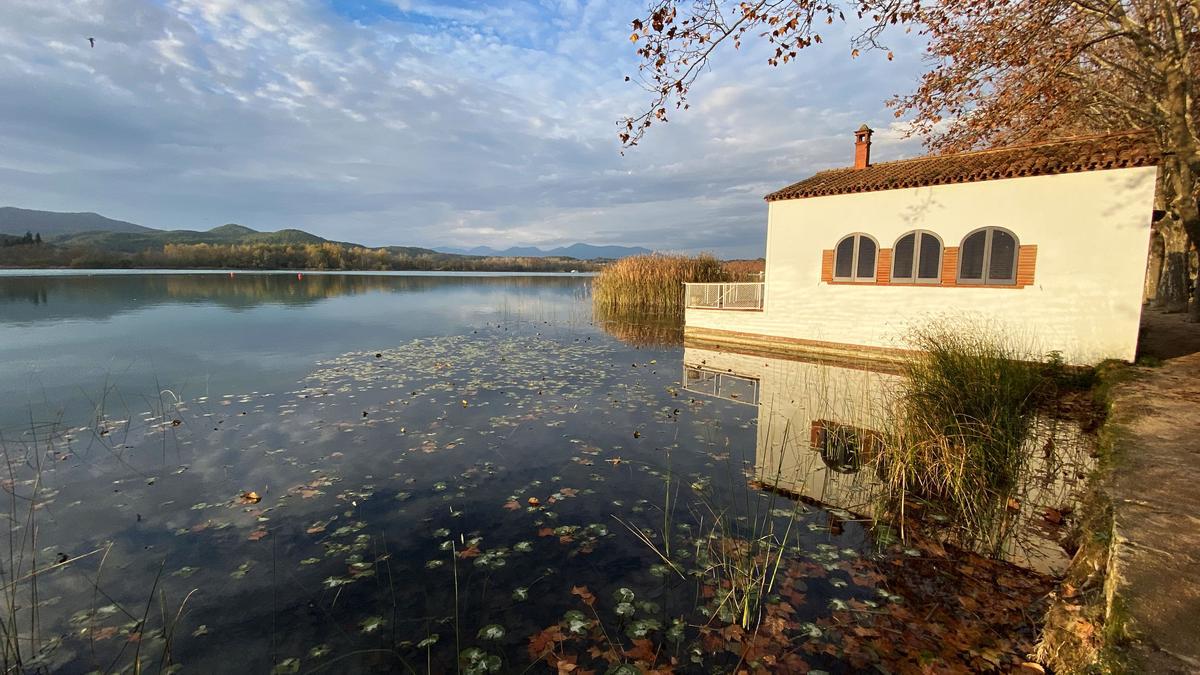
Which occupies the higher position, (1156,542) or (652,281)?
(652,281)

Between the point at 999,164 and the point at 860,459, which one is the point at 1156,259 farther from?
the point at 860,459

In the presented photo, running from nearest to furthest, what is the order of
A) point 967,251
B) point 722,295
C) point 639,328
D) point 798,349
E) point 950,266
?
point 967,251 → point 950,266 → point 798,349 → point 722,295 → point 639,328

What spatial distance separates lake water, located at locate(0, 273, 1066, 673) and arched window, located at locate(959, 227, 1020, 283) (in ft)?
16.0

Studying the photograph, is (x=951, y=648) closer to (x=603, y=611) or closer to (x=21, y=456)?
(x=603, y=611)

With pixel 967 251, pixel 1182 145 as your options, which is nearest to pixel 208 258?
pixel 967 251

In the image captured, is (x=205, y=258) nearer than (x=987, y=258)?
No

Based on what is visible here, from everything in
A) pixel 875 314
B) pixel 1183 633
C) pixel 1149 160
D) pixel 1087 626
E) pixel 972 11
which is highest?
pixel 972 11

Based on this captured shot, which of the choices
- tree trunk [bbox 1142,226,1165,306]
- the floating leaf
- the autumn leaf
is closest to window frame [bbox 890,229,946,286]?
the autumn leaf

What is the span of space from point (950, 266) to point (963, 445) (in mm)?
8824

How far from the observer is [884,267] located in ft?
42.0

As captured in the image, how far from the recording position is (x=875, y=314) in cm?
1300

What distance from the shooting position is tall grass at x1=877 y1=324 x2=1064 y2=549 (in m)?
4.74

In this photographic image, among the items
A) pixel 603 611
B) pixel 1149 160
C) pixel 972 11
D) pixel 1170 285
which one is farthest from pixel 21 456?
pixel 1170 285

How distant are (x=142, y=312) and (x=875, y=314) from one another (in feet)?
92.6
